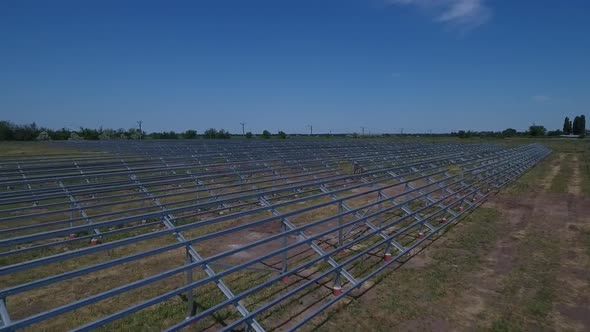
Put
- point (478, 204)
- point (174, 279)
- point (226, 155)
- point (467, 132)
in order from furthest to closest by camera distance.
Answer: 1. point (467, 132)
2. point (226, 155)
3. point (478, 204)
4. point (174, 279)

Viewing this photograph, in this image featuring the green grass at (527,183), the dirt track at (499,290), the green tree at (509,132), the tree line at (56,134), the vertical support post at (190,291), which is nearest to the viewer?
the vertical support post at (190,291)

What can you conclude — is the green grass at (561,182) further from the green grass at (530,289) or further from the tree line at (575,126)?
the tree line at (575,126)

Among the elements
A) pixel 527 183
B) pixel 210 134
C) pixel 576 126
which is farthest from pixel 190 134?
pixel 576 126

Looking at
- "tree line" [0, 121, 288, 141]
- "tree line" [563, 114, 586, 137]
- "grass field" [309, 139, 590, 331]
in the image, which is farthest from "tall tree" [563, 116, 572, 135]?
"grass field" [309, 139, 590, 331]

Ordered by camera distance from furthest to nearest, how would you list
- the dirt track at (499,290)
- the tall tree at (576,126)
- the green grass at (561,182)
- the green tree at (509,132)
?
the tall tree at (576,126) < the green tree at (509,132) < the green grass at (561,182) < the dirt track at (499,290)

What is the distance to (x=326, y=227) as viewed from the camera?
9836mm

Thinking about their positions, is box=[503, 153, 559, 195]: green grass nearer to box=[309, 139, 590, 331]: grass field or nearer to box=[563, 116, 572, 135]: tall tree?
box=[309, 139, 590, 331]: grass field

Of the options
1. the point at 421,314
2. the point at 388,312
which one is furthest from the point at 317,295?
the point at 421,314

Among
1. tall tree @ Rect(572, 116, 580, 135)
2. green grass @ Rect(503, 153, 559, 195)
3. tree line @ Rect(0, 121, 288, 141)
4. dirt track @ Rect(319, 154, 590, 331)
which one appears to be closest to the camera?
dirt track @ Rect(319, 154, 590, 331)

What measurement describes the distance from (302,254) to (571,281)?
4765 millimetres

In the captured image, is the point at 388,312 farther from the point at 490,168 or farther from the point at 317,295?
the point at 490,168

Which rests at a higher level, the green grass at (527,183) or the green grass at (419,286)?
the green grass at (419,286)

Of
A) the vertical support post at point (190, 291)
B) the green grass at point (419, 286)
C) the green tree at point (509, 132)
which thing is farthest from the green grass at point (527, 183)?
the green tree at point (509, 132)

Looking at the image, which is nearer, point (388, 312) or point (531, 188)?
point (388, 312)
